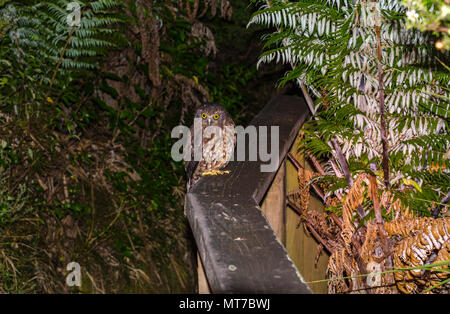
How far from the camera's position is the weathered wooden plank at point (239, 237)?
3.52 ft

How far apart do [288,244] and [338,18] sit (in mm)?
1255

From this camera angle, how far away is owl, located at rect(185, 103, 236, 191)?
286cm

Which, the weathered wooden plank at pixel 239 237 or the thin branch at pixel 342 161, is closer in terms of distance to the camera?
the weathered wooden plank at pixel 239 237

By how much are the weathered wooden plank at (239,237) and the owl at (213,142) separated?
2.00 ft

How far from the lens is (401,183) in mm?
1975

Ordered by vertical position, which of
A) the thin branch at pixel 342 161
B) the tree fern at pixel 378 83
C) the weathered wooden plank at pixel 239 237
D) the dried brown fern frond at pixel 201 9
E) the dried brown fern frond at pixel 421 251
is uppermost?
the dried brown fern frond at pixel 201 9

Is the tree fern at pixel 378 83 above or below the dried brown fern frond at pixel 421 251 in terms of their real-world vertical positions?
above

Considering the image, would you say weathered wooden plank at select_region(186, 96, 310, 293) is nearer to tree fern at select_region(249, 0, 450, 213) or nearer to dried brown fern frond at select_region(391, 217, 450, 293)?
tree fern at select_region(249, 0, 450, 213)

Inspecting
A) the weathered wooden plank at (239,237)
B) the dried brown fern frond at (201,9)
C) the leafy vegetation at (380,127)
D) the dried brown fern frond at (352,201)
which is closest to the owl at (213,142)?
the weathered wooden plank at (239,237)

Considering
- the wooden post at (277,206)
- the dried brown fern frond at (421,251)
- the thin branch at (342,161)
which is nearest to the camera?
the dried brown fern frond at (421,251)

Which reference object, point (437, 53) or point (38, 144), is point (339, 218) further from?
point (38, 144)

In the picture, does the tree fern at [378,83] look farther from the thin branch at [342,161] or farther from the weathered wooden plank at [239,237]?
the weathered wooden plank at [239,237]

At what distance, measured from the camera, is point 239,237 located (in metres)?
1.33

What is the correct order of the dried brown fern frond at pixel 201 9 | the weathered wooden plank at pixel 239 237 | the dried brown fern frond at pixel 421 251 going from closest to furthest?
the weathered wooden plank at pixel 239 237 → the dried brown fern frond at pixel 421 251 → the dried brown fern frond at pixel 201 9
